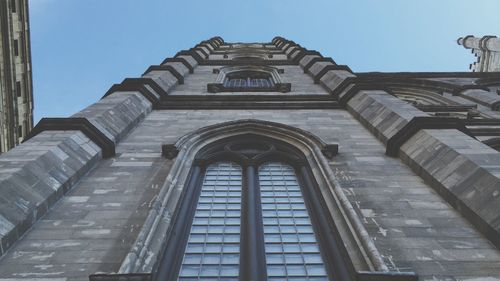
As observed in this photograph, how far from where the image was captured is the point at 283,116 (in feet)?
41.2

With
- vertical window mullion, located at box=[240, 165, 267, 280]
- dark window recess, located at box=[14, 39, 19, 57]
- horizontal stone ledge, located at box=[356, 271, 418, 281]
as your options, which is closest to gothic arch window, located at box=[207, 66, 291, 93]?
vertical window mullion, located at box=[240, 165, 267, 280]

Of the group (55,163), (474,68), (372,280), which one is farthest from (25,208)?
(474,68)

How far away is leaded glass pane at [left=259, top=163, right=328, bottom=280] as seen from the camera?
20.2ft

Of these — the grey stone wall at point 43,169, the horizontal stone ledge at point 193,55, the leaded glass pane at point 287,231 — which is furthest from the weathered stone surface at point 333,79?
the horizontal stone ledge at point 193,55

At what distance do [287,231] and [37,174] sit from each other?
→ 13.0 ft

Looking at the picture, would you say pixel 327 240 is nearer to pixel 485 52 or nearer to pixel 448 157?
pixel 448 157

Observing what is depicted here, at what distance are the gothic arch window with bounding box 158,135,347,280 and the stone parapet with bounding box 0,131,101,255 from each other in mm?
2010

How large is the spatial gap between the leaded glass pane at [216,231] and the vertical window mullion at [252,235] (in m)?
0.12

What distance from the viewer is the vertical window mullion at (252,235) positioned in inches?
234

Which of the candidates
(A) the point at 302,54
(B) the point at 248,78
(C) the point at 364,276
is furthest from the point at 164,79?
(C) the point at 364,276

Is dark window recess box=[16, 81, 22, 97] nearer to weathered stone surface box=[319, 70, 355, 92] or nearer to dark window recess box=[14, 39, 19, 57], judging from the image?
dark window recess box=[14, 39, 19, 57]

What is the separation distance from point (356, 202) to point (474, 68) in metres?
41.2

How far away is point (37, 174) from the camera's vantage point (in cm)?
711

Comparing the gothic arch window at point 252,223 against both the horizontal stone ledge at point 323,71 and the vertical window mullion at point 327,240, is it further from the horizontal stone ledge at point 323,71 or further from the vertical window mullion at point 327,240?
the horizontal stone ledge at point 323,71
